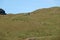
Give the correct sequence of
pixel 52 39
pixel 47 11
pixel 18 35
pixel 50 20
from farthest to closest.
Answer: pixel 47 11 < pixel 50 20 < pixel 18 35 < pixel 52 39

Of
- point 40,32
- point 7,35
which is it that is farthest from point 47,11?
point 7,35

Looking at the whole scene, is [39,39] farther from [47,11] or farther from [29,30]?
[47,11]

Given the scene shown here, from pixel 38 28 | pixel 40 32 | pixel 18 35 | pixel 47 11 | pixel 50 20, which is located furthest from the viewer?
pixel 47 11

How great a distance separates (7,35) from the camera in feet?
98.8

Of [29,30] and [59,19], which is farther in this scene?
[59,19]

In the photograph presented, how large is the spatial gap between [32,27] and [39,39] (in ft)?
35.0

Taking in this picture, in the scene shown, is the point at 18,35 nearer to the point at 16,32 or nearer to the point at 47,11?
the point at 16,32

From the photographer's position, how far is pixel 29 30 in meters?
33.4

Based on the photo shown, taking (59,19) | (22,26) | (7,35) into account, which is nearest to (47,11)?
(59,19)

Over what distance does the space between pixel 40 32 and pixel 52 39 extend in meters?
7.23

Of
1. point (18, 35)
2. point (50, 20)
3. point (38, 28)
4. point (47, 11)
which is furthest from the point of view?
point (47, 11)

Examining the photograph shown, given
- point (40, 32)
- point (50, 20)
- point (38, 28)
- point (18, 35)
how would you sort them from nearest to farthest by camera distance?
point (18, 35), point (40, 32), point (38, 28), point (50, 20)

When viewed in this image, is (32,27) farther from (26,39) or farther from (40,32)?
(26,39)

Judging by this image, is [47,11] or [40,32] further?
[47,11]
